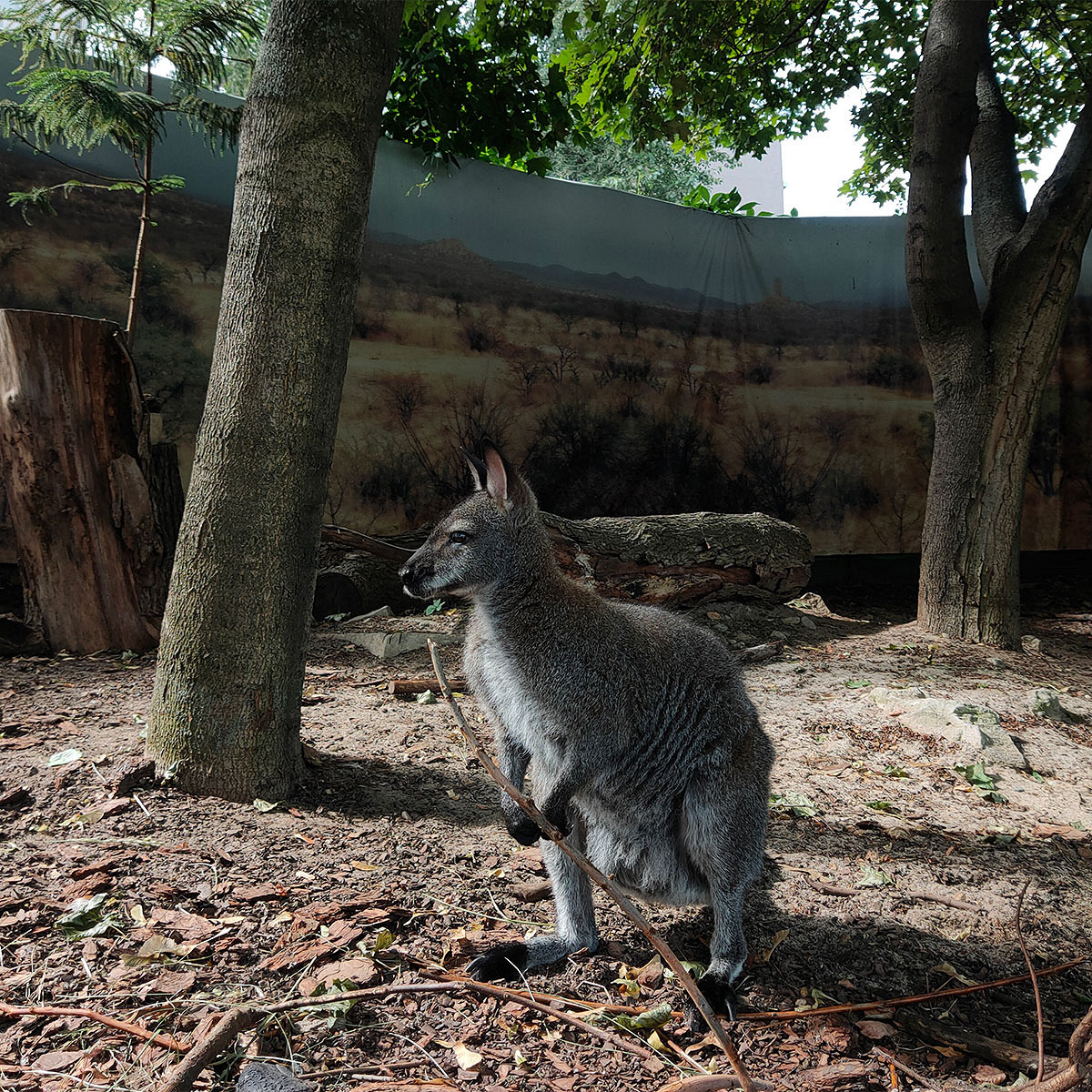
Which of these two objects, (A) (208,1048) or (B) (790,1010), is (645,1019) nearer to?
(B) (790,1010)

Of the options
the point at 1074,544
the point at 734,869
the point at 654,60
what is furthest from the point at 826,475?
the point at 734,869

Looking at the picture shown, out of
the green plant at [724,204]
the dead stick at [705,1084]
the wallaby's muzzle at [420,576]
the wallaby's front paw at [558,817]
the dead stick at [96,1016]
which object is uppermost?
the green plant at [724,204]

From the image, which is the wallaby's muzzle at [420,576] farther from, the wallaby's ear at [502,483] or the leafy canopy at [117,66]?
the leafy canopy at [117,66]

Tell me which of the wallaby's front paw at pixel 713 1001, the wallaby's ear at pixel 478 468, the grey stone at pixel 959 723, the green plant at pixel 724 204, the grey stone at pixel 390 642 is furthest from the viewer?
the green plant at pixel 724 204

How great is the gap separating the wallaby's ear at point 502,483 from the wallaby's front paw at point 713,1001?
162 centimetres

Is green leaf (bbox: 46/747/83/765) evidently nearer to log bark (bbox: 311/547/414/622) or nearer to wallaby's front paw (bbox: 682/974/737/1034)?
wallaby's front paw (bbox: 682/974/737/1034)

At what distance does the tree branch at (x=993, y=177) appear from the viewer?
720cm

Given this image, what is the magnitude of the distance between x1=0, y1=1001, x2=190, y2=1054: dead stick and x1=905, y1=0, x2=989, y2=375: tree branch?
279 inches

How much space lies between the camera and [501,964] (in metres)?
2.49

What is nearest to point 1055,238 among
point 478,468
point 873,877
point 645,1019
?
point 873,877

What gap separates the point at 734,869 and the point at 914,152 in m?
6.48

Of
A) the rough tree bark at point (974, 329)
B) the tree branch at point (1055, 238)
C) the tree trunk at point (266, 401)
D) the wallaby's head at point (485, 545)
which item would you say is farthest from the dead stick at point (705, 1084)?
the tree branch at point (1055, 238)

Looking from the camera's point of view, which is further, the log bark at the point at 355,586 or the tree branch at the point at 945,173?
the log bark at the point at 355,586

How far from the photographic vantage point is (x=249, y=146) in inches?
130
